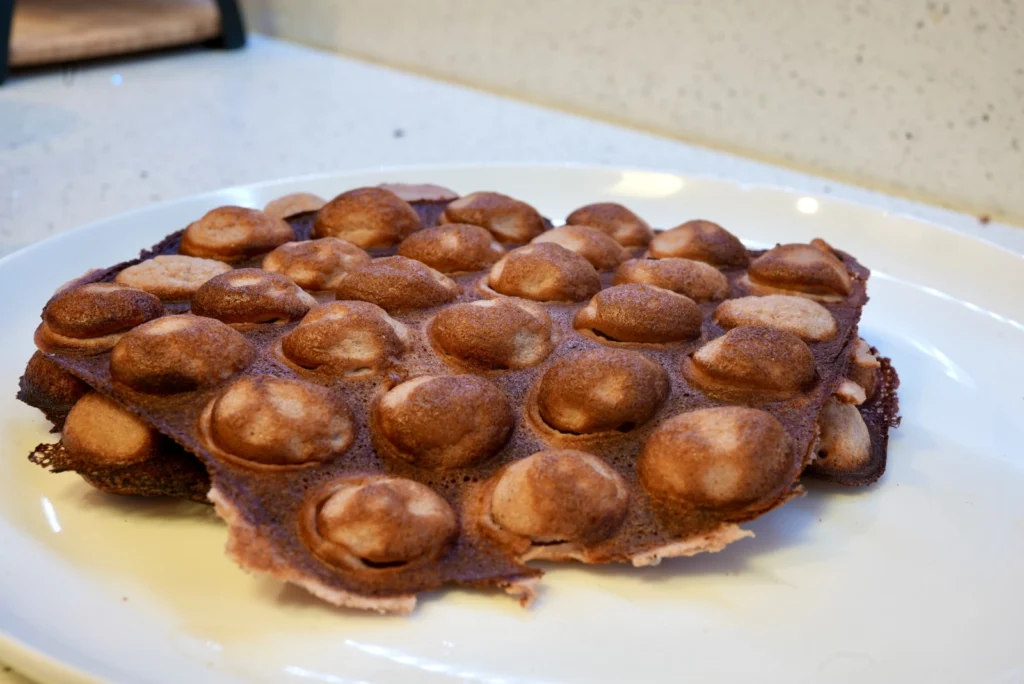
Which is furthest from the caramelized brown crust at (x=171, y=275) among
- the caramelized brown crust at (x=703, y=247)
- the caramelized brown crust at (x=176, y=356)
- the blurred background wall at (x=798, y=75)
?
the blurred background wall at (x=798, y=75)

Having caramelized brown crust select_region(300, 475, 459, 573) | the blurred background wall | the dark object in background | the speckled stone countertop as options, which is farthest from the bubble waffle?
the dark object in background

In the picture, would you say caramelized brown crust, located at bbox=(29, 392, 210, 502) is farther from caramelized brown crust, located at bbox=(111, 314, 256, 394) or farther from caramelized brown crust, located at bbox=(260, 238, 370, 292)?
caramelized brown crust, located at bbox=(260, 238, 370, 292)

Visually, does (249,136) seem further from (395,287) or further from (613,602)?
(613,602)

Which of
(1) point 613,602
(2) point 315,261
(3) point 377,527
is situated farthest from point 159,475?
(1) point 613,602

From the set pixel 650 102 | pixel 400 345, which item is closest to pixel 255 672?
pixel 400 345

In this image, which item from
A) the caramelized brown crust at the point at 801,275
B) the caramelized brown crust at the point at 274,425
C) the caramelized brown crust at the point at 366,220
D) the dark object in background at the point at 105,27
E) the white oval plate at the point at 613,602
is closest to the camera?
the white oval plate at the point at 613,602

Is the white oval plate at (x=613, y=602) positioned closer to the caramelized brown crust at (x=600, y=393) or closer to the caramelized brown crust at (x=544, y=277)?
the caramelized brown crust at (x=600, y=393)
